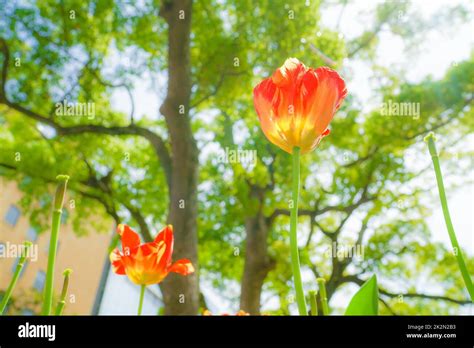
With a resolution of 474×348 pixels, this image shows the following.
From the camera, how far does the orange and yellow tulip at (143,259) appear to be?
715 millimetres

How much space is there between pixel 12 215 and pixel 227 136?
11.8 meters

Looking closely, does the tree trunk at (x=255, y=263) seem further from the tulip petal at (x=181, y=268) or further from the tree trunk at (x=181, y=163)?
the tulip petal at (x=181, y=268)

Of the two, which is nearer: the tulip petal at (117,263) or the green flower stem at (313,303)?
the green flower stem at (313,303)

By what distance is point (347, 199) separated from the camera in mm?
8141

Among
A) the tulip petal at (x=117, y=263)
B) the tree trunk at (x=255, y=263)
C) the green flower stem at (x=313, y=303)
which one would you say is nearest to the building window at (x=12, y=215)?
the tree trunk at (x=255, y=263)

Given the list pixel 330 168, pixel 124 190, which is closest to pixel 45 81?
pixel 124 190

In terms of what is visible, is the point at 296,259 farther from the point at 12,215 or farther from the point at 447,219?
the point at 12,215

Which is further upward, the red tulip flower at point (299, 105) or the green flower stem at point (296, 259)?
the red tulip flower at point (299, 105)

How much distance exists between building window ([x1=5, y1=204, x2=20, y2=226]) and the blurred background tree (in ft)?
29.0

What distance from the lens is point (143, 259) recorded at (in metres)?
0.72

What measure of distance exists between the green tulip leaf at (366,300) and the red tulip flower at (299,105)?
0.45 feet

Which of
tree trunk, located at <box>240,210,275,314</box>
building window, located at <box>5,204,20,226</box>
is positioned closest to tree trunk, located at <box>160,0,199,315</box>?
tree trunk, located at <box>240,210,275,314</box>

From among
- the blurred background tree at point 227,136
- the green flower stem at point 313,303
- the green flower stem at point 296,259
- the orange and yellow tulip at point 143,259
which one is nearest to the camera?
the green flower stem at point 296,259

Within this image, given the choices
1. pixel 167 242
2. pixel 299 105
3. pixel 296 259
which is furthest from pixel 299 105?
pixel 167 242
